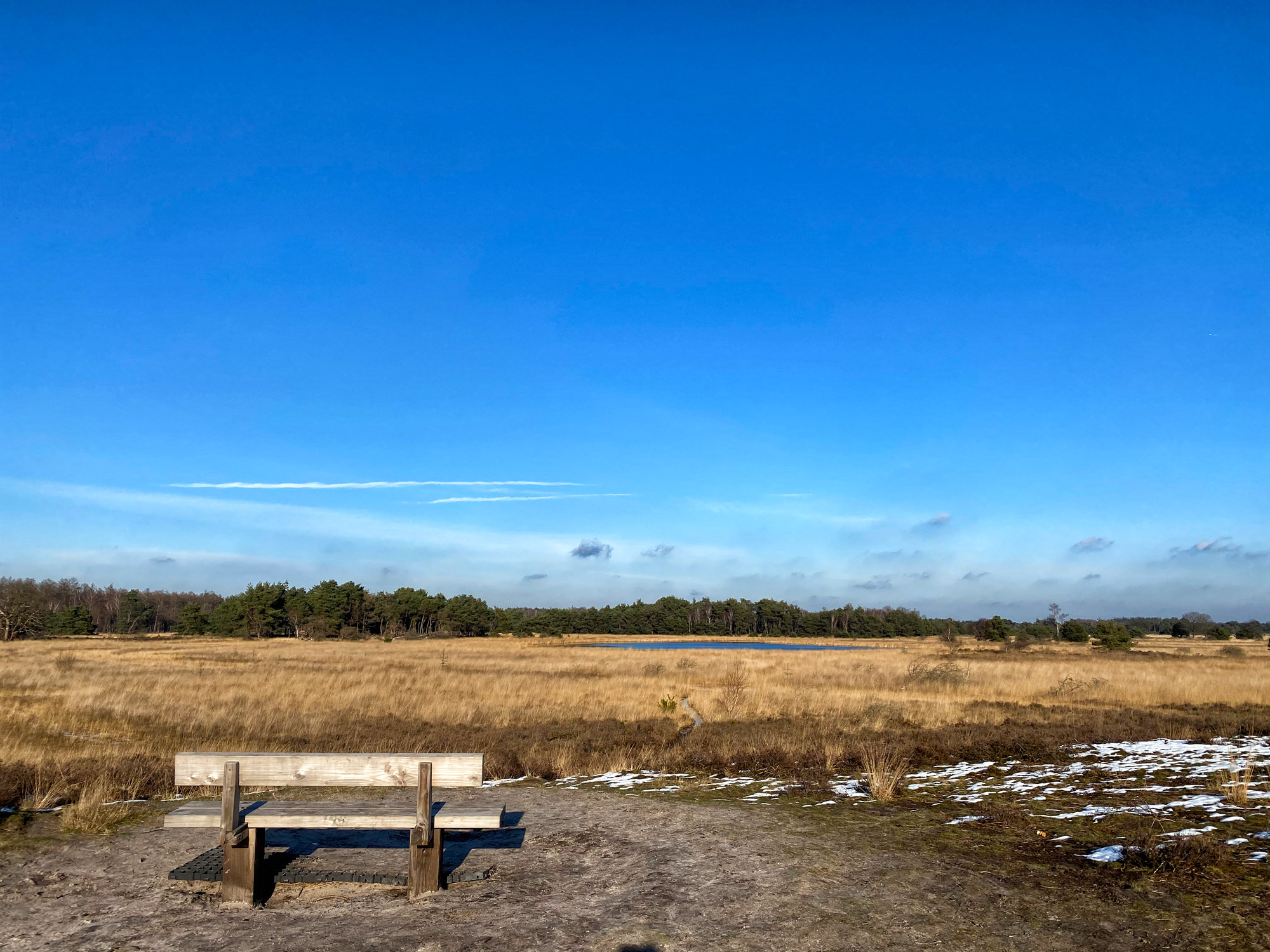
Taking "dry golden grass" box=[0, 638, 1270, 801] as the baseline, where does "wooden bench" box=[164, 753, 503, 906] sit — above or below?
above

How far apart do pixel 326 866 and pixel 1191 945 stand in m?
6.63

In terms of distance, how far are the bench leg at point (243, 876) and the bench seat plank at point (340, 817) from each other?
18cm

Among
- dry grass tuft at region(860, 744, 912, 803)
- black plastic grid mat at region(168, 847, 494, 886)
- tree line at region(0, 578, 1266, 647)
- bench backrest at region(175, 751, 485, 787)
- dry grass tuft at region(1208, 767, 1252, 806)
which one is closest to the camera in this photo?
bench backrest at region(175, 751, 485, 787)

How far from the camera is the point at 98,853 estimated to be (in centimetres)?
755

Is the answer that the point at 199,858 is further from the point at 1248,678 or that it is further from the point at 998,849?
the point at 1248,678

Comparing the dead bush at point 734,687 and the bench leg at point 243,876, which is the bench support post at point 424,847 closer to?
the bench leg at point 243,876

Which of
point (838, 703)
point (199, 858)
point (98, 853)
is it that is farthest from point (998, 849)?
point (838, 703)

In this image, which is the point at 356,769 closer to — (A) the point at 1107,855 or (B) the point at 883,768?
(A) the point at 1107,855

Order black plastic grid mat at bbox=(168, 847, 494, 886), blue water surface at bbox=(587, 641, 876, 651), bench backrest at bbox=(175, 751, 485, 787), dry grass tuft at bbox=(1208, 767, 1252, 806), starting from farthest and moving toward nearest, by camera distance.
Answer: blue water surface at bbox=(587, 641, 876, 651), dry grass tuft at bbox=(1208, 767, 1252, 806), black plastic grid mat at bbox=(168, 847, 494, 886), bench backrest at bbox=(175, 751, 485, 787)

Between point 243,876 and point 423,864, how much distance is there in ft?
4.39

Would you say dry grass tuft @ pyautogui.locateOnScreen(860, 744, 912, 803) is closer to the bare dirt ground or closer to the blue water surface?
the bare dirt ground

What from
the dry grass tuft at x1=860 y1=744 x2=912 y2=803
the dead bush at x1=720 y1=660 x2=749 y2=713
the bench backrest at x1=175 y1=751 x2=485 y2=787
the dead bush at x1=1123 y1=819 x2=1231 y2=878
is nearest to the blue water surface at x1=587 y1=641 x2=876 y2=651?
the dead bush at x1=720 y1=660 x2=749 y2=713

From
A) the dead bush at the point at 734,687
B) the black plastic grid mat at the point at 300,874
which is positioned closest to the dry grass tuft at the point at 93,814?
the black plastic grid mat at the point at 300,874

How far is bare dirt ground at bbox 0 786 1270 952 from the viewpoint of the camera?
532 cm
